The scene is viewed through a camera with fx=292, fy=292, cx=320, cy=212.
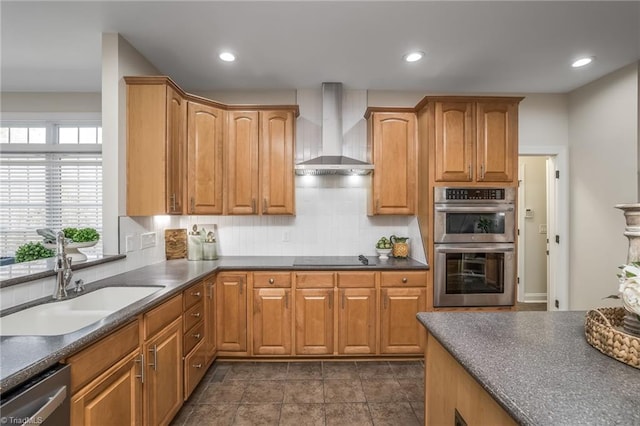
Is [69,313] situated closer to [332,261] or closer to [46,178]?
[332,261]

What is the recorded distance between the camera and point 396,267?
2.70m

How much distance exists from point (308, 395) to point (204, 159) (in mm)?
2274

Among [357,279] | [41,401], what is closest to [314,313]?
[357,279]

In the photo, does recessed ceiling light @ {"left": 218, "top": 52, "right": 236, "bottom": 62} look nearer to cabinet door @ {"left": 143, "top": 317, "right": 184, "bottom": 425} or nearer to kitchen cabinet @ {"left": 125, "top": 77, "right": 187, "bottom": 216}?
kitchen cabinet @ {"left": 125, "top": 77, "right": 187, "bottom": 216}

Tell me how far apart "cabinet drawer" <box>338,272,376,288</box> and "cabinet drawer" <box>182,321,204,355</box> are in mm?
1239

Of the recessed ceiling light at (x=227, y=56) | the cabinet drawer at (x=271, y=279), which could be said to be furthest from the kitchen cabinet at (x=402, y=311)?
the recessed ceiling light at (x=227, y=56)

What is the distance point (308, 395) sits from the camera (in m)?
2.26

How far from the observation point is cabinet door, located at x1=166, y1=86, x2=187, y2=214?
245 cm

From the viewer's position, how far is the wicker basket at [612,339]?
2.98 ft

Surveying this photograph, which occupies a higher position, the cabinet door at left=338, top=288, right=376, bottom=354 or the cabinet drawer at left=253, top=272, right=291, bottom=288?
the cabinet drawer at left=253, top=272, right=291, bottom=288

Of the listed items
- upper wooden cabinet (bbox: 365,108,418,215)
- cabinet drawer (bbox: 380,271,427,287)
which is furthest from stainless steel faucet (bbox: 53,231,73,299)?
upper wooden cabinet (bbox: 365,108,418,215)

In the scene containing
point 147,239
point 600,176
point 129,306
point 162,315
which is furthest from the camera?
point 600,176

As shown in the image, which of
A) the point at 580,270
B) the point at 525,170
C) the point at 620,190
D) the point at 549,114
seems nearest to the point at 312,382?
the point at 580,270

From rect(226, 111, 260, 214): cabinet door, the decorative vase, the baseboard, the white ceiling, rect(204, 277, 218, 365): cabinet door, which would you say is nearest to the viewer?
the decorative vase
